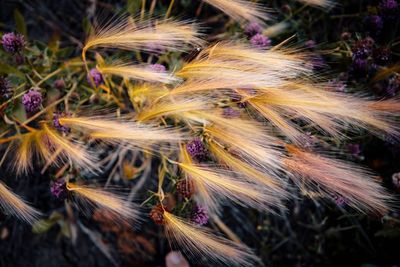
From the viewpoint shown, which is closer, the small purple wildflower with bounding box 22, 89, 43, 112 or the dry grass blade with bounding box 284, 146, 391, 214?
the dry grass blade with bounding box 284, 146, 391, 214

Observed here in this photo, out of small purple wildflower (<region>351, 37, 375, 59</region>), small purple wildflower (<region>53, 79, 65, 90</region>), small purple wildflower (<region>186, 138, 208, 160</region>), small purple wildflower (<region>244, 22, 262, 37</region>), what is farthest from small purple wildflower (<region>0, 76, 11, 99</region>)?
small purple wildflower (<region>351, 37, 375, 59</region>)

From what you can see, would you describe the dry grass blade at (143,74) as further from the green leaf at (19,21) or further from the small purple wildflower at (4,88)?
the green leaf at (19,21)

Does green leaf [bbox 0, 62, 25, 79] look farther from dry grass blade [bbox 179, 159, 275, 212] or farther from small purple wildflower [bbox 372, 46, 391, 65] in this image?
small purple wildflower [bbox 372, 46, 391, 65]

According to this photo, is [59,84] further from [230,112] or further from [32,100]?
[230,112]

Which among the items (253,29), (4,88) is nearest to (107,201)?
(4,88)

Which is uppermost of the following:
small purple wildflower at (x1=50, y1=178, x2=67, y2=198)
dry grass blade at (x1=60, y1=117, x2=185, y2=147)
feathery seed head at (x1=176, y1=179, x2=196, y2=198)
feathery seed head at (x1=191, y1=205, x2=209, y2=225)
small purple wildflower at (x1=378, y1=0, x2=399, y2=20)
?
small purple wildflower at (x1=378, y1=0, x2=399, y2=20)

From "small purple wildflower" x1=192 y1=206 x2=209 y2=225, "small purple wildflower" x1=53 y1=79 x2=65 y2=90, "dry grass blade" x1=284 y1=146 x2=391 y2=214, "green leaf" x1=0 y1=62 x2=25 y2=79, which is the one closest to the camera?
"dry grass blade" x1=284 y1=146 x2=391 y2=214

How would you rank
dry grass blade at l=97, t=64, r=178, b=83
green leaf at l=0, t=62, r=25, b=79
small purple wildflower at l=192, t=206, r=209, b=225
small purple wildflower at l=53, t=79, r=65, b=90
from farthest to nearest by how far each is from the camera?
small purple wildflower at l=53, t=79, r=65, b=90
green leaf at l=0, t=62, r=25, b=79
small purple wildflower at l=192, t=206, r=209, b=225
dry grass blade at l=97, t=64, r=178, b=83
